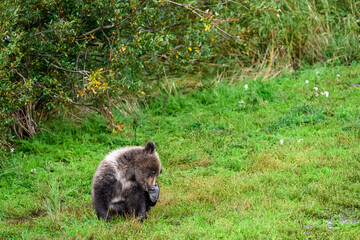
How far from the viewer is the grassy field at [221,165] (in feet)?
18.6

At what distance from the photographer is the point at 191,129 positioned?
9891 millimetres

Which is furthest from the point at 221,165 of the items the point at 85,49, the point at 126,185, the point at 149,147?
the point at 85,49

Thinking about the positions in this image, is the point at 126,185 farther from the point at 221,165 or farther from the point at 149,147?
the point at 221,165

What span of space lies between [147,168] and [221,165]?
2.43 m

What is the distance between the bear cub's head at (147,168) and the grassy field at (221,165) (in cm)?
47

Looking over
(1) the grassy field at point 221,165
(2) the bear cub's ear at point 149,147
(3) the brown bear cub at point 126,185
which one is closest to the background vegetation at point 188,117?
(1) the grassy field at point 221,165

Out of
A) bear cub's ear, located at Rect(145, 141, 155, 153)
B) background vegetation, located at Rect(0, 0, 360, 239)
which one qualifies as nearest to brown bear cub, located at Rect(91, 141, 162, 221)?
bear cub's ear, located at Rect(145, 141, 155, 153)

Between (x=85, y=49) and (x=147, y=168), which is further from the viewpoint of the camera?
(x=85, y=49)

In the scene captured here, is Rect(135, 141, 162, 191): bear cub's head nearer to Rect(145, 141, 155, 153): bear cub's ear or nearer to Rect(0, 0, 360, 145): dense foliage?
Rect(145, 141, 155, 153): bear cub's ear

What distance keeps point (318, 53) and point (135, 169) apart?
28.3 feet

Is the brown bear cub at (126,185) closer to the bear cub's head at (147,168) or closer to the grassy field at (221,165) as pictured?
the bear cub's head at (147,168)

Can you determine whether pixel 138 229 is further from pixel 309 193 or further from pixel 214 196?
pixel 309 193

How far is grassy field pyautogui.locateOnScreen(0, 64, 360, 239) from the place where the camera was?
18.6ft

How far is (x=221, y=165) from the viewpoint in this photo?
8133mm
